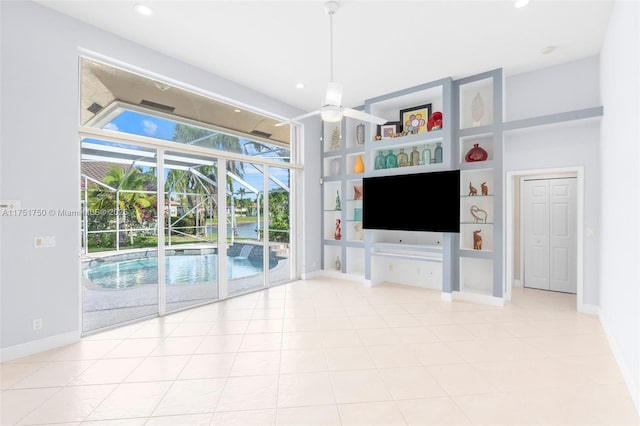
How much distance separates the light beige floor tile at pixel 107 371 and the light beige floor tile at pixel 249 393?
0.98m

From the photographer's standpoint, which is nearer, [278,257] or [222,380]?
[222,380]

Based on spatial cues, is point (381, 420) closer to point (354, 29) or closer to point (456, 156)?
point (354, 29)

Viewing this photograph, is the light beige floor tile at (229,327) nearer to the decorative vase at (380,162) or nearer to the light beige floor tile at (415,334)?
the light beige floor tile at (415,334)

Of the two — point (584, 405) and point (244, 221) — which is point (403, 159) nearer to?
point (244, 221)

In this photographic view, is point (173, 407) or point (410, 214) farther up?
point (410, 214)

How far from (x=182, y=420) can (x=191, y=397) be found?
0.85ft

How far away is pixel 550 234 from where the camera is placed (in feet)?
17.5

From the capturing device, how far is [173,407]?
7.15 ft

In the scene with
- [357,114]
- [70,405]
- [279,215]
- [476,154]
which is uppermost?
[357,114]

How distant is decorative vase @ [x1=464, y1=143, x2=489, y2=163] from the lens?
4676 mm

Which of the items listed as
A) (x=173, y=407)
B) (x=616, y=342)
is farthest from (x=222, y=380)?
(x=616, y=342)

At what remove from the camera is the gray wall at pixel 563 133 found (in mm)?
4066

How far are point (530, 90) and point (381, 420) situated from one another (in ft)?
16.2

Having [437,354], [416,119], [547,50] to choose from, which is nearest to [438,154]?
[416,119]
